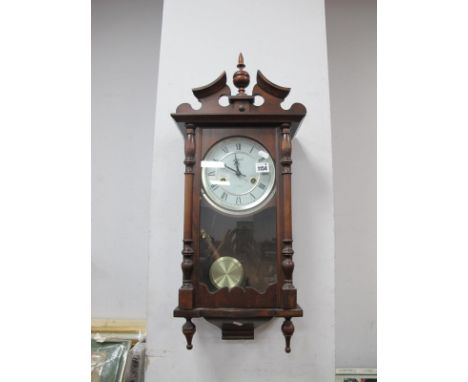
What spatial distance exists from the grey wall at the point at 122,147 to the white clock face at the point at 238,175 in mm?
647

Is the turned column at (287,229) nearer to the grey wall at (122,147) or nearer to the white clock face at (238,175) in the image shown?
the white clock face at (238,175)

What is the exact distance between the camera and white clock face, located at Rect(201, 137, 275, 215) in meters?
0.99

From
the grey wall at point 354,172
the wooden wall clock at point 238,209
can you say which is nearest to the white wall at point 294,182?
the wooden wall clock at point 238,209

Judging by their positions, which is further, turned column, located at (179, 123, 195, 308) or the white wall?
the white wall

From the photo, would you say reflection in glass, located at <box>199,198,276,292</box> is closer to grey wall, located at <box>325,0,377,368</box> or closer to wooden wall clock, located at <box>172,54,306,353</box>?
wooden wall clock, located at <box>172,54,306,353</box>

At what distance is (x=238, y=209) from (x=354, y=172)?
0.78 metres

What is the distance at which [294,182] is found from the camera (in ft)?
3.85

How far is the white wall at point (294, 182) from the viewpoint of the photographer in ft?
3.59

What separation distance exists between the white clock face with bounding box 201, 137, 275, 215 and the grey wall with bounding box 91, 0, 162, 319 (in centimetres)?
65

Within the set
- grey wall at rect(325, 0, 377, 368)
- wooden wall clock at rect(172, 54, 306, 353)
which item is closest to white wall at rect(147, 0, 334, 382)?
wooden wall clock at rect(172, 54, 306, 353)

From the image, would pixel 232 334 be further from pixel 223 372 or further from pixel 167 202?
pixel 167 202

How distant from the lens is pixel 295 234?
114 cm

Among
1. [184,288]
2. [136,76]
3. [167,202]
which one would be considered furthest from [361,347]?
[136,76]

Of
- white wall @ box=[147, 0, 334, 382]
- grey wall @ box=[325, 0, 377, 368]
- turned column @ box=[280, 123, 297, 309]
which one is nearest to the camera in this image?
turned column @ box=[280, 123, 297, 309]
